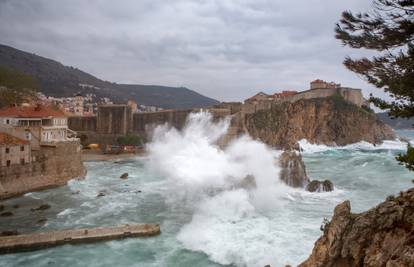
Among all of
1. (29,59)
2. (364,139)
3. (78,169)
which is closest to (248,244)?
(78,169)

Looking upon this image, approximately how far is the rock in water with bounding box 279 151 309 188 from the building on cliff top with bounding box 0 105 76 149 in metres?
15.5

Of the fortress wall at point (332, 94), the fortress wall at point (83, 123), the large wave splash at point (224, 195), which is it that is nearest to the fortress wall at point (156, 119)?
the fortress wall at point (83, 123)

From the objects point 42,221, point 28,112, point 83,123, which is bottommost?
point 42,221

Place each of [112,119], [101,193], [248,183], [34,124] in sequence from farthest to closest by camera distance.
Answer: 1. [112,119]
2. [34,124]
3. [101,193]
4. [248,183]

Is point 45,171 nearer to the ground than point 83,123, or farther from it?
nearer to the ground

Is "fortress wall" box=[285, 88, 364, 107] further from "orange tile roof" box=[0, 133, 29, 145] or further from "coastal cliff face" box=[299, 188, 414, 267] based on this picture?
"coastal cliff face" box=[299, 188, 414, 267]

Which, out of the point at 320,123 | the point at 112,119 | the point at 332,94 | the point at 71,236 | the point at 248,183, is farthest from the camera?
the point at 332,94

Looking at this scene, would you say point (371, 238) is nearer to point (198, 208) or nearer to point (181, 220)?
point (181, 220)

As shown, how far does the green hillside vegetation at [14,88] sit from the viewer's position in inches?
1689

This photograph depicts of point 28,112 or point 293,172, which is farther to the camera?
point 28,112

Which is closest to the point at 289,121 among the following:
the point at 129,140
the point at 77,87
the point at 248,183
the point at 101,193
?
the point at 129,140

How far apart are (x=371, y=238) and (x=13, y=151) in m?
21.6

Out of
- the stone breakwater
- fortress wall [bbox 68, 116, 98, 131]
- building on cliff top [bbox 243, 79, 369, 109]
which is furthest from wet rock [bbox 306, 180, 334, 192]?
building on cliff top [bbox 243, 79, 369, 109]

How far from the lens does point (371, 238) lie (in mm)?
7074
